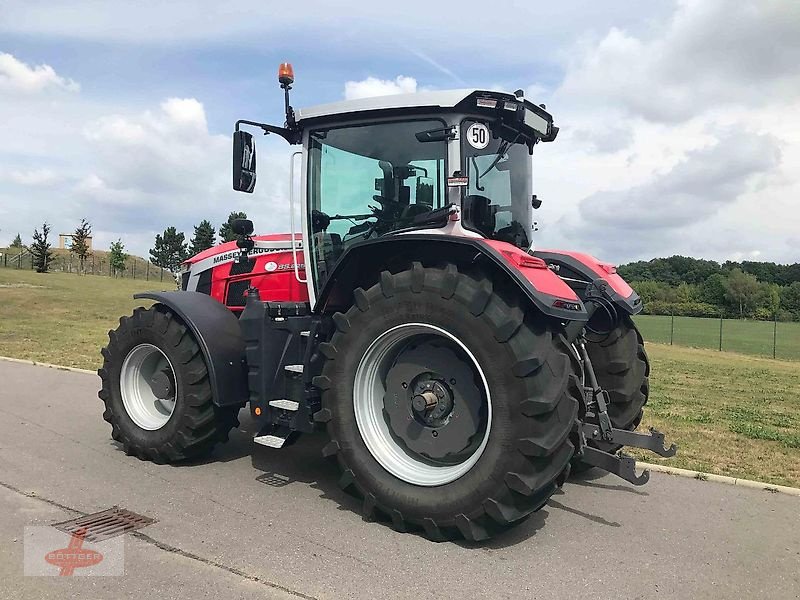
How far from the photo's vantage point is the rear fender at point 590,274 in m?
5.41

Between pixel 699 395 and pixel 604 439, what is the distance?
8221 mm

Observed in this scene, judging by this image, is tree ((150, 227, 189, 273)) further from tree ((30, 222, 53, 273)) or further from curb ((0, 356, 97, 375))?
curb ((0, 356, 97, 375))

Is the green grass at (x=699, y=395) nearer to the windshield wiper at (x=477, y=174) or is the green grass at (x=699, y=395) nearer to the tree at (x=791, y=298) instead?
the windshield wiper at (x=477, y=174)

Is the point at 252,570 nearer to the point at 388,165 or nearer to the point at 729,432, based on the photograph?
the point at 388,165

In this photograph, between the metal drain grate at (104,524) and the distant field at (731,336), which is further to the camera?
the distant field at (731,336)

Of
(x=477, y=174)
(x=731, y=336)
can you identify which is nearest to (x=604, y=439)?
(x=477, y=174)

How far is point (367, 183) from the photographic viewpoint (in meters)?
4.95

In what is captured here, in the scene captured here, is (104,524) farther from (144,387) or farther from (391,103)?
(391,103)

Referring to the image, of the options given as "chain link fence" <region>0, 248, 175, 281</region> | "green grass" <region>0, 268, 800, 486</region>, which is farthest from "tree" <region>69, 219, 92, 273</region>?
"green grass" <region>0, 268, 800, 486</region>

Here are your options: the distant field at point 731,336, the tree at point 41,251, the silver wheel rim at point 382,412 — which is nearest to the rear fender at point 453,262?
the silver wheel rim at point 382,412

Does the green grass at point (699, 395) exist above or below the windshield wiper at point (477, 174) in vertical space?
below

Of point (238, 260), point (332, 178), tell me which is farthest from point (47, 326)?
point (332, 178)

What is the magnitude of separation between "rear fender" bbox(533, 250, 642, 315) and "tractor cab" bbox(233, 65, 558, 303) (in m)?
0.64

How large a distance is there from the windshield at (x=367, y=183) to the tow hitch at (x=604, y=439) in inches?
65.1
